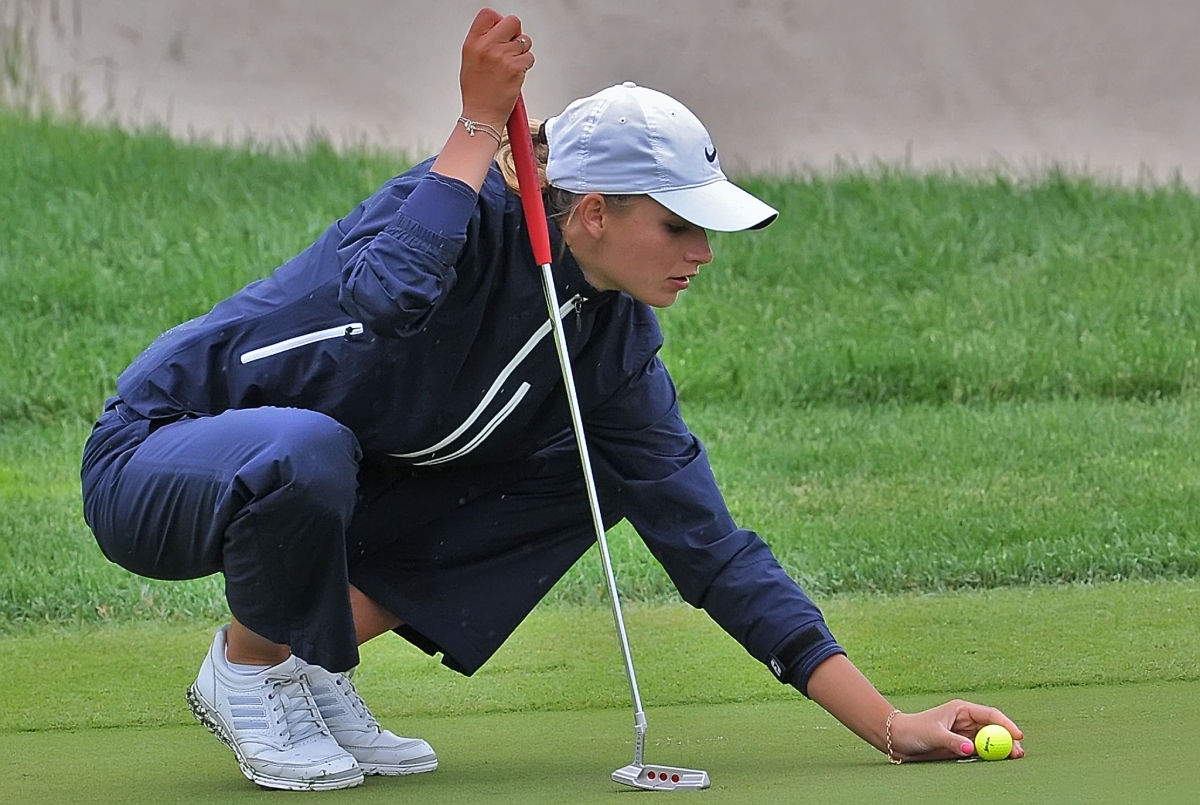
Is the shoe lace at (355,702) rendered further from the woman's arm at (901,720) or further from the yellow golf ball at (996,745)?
the yellow golf ball at (996,745)

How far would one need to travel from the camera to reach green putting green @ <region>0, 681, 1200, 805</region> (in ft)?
7.25

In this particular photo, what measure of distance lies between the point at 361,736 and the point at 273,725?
193mm

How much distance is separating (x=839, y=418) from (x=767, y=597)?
4.32 metres

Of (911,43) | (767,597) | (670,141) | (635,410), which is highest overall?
(911,43)

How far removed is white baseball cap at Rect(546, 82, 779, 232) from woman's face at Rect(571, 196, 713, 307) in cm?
3

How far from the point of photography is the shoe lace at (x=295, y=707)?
2.59m

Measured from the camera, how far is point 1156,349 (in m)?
7.14

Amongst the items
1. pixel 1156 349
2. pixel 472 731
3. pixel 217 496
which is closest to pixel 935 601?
pixel 472 731

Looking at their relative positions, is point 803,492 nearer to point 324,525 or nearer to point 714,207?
point 714,207

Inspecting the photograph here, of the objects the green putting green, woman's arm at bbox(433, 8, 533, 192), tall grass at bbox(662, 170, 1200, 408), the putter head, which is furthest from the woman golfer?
tall grass at bbox(662, 170, 1200, 408)

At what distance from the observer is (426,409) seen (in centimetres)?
255

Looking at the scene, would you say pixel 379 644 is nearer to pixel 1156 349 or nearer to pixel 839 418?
pixel 839 418

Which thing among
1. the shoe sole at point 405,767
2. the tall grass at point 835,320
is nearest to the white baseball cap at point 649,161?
the shoe sole at point 405,767

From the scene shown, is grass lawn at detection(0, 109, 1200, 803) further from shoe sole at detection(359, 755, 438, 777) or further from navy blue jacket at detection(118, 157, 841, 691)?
navy blue jacket at detection(118, 157, 841, 691)
